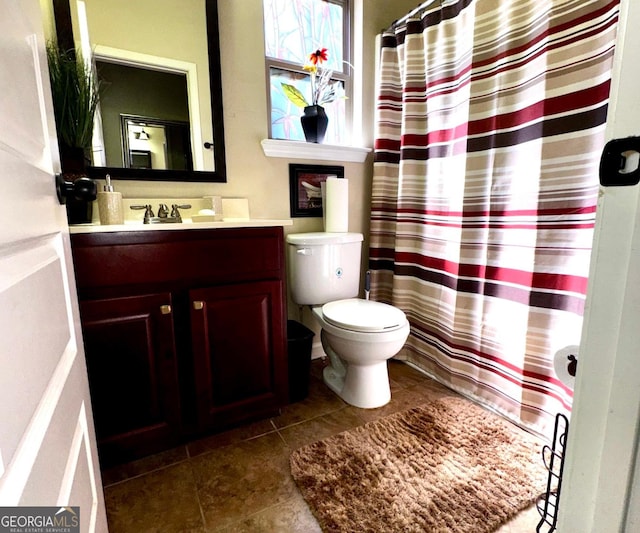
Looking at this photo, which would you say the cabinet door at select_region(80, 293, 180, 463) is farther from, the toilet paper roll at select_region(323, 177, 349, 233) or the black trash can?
the toilet paper roll at select_region(323, 177, 349, 233)

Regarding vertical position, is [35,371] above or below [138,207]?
below

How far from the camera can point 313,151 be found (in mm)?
1913

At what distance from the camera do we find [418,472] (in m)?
1.22

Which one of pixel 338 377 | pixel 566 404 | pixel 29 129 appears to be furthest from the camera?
pixel 338 377

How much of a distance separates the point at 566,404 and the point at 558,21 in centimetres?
144

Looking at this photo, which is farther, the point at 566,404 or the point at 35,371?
the point at 566,404

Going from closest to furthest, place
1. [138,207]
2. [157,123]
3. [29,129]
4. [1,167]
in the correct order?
[1,167] < [29,129] < [138,207] < [157,123]

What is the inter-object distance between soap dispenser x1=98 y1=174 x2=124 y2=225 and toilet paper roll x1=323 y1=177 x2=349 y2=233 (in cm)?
103

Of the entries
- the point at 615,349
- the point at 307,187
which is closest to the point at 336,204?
the point at 307,187

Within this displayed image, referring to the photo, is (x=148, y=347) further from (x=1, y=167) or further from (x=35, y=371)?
(x=1, y=167)

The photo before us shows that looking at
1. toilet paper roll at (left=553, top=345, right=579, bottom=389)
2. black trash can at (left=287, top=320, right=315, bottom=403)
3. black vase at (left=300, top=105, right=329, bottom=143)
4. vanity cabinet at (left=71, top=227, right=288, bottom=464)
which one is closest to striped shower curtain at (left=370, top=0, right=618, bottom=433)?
black vase at (left=300, top=105, right=329, bottom=143)

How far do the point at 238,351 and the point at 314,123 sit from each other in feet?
4.23

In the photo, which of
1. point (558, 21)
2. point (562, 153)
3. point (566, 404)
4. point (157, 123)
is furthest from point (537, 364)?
point (157, 123)

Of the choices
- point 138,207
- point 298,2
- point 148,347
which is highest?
point 298,2
